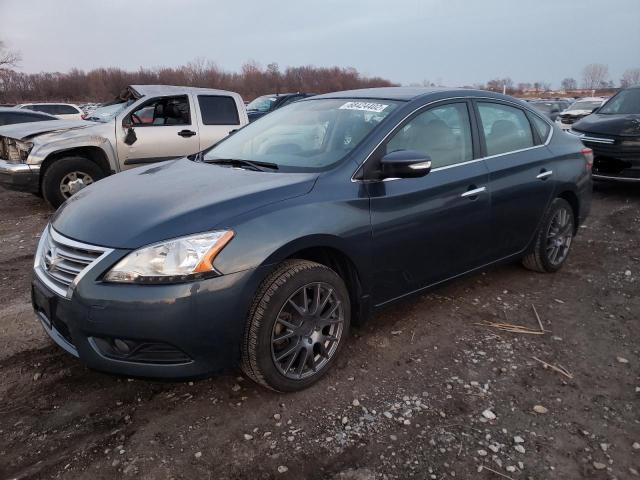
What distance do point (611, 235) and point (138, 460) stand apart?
5609 mm

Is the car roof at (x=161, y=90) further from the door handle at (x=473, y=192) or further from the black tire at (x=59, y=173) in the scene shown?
the door handle at (x=473, y=192)

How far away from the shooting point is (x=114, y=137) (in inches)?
271

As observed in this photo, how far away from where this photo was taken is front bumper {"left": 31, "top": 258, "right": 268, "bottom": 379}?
2.21 m

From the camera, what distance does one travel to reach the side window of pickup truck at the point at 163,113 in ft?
23.6

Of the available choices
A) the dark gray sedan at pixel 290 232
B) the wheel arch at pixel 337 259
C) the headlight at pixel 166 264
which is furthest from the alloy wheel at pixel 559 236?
the headlight at pixel 166 264

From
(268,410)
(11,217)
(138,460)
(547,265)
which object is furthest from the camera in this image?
(11,217)

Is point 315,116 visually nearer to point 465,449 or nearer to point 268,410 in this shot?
point 268,410

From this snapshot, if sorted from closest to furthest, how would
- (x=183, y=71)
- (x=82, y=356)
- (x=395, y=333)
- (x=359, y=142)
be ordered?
(x=82, y=356) → (x=359, y=142) → (x=395, y=333) → (x=183, y=71)

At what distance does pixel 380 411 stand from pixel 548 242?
8.52ft

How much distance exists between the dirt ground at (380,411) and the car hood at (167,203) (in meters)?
0.93

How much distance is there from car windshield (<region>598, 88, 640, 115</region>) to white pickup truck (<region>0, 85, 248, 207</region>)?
619 cm

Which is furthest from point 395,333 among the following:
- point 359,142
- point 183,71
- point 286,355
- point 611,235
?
point 183,71

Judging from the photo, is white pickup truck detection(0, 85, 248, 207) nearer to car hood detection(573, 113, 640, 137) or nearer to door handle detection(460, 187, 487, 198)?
door handle detection(460, 187, 487, 198)

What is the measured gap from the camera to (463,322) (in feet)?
11.6
